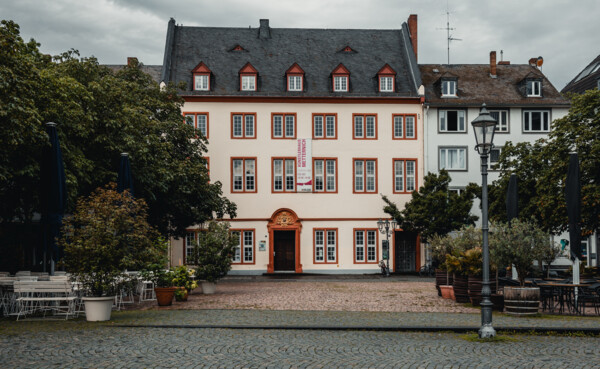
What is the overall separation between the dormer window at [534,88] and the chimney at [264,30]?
1771cm

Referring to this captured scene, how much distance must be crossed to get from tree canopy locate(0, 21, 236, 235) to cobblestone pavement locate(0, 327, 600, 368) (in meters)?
7.68

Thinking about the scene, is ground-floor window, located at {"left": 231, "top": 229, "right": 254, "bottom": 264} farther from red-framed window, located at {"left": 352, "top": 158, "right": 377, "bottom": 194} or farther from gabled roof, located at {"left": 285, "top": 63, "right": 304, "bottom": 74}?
gabled roof, located at {"left": 285, "top": 63, "right": 304, "bottom": 74}

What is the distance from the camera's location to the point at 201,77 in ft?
Result: 139

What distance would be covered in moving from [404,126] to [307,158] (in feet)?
21.5

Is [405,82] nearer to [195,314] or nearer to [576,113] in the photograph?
[576,113]

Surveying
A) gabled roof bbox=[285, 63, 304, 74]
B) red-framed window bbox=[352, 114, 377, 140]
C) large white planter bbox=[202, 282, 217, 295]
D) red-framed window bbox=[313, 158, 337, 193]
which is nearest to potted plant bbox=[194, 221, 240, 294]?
large white planter bbox=[202, 282, 217, 295]

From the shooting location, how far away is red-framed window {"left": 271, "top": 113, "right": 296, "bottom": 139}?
138 ft

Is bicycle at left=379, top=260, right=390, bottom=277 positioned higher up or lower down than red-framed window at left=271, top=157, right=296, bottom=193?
lower down

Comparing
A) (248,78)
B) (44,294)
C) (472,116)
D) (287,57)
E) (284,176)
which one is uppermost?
(287,57)

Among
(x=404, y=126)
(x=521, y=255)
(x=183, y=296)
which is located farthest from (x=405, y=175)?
(x=521, y=255)

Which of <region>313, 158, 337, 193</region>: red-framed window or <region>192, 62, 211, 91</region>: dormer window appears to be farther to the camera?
<region>192, 62, 211, 91</region>: dormer window

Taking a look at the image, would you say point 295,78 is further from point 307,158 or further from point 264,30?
point 264,30

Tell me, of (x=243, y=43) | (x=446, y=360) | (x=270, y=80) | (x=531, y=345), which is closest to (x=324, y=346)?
(x=446, y=360)

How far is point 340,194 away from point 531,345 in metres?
30.7
